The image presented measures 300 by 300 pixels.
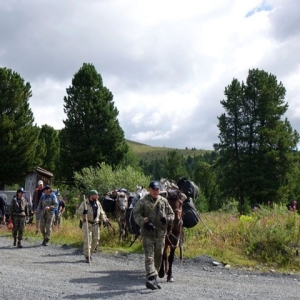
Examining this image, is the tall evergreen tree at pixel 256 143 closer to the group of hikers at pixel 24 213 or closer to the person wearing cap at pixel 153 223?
the group of hikers at pixel 24 213

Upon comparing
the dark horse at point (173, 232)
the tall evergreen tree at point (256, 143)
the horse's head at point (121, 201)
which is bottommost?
the dark horse at point (173, 232)

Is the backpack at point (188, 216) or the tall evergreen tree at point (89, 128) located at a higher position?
the tall evergreen tree at point (89, 128)

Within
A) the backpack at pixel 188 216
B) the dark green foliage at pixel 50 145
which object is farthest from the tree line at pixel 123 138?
the backpack at pixel 188 216

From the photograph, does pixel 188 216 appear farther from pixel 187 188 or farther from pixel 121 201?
pixel 121 201

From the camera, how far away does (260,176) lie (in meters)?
38.9

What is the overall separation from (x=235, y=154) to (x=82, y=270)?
32227mm

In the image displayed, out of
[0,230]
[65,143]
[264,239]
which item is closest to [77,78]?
[65,143]

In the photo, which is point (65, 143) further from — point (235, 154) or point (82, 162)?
point (235, 154)

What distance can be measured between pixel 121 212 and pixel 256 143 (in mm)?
27650

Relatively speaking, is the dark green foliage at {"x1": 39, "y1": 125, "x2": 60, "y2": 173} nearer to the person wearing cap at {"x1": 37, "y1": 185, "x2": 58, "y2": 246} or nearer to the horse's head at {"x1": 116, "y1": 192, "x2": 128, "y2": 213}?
the person wearing cap at {"x1": 37, "y1": 185, "x2": 58, "y2": 246}

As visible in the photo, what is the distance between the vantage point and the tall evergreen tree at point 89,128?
41.4 metres

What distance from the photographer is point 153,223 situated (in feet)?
30.3

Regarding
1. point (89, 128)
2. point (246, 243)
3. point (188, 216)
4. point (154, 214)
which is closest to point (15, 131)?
point (89, 128)

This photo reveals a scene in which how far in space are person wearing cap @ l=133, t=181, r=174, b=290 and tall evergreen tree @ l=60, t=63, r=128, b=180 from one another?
3156 cm
